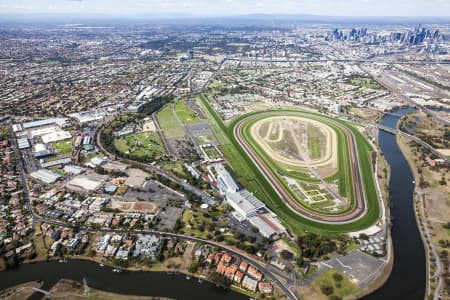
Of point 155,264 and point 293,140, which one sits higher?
point 293,140

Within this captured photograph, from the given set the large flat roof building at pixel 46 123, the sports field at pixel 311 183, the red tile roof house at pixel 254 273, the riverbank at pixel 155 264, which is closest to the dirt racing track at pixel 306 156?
the sports field at pixel 311 183

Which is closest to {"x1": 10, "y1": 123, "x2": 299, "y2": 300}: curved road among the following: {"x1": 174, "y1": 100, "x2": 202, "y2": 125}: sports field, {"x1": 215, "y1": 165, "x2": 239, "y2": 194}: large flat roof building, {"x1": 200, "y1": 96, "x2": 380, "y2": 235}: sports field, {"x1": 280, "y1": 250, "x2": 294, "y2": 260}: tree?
{"x1": 280, "y1": 250, "x2": 294, "y2": 260}: tree

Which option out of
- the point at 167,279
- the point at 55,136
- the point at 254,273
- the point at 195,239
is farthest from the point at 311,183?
the point at 55,136

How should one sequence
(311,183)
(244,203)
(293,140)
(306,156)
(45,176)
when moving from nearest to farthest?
(244,203) < (311,183) < (45,176) < (306,156) < (293,140)

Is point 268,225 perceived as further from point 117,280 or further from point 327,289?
point 117,280

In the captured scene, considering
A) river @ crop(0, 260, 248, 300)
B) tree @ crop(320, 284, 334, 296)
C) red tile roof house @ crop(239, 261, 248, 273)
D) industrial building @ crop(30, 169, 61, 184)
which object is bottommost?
river @ crop(0, 260, 248, 300)

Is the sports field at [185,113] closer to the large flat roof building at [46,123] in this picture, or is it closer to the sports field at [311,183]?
the sports field at [311,183]

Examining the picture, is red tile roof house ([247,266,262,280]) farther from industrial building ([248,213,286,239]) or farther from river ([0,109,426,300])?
industrial building ([248,213,286,239])
